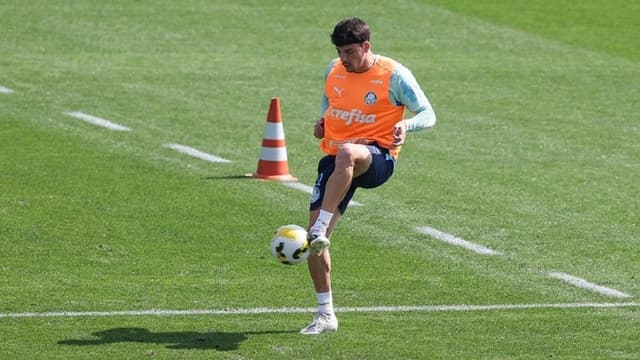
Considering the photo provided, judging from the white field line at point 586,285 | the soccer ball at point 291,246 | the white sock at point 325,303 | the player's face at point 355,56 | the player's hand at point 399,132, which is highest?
the player's face at point 355,56

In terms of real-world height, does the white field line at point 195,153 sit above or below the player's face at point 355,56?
below

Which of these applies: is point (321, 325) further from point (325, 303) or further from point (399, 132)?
point (399, 132)

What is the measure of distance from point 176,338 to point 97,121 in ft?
32.2

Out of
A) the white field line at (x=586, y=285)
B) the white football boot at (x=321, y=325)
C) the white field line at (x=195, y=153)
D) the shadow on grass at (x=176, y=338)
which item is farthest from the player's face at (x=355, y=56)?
the white field line at (x=195, y=153)

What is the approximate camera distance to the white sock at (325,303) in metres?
11.6

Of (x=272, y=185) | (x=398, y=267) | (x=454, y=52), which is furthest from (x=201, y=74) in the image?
(x=398, y=267)

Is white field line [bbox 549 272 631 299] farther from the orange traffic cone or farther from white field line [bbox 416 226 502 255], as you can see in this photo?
the orange traffic cone

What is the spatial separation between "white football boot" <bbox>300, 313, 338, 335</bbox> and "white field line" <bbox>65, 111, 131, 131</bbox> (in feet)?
30.2

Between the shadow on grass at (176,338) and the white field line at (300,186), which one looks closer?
the shadow on grass at (176,338)

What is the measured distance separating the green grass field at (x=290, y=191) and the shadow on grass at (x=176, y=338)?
32 millimetres

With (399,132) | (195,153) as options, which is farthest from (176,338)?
(195,153)

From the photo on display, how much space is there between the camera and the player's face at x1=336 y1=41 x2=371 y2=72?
11562mm

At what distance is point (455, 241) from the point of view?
588 inches

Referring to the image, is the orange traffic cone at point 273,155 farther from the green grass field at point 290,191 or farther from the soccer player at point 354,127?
the soccer player at point 354,127
